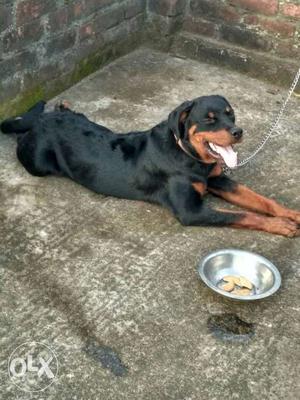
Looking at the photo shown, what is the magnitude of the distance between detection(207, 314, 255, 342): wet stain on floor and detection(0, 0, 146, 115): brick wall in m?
2.72

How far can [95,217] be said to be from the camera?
A: 396 cm

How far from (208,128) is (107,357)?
1.57 metres

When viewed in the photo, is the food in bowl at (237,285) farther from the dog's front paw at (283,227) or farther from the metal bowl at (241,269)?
the dog's front paw at (283,227)

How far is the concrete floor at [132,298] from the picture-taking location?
284 cm

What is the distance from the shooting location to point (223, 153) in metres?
3.80

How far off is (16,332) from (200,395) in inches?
38.7

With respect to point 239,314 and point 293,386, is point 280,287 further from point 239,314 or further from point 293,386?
point 293,386

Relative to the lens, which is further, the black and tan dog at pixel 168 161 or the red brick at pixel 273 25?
the red brick at pixel 273 25

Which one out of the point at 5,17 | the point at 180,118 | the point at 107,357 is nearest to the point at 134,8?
the point at 5,17

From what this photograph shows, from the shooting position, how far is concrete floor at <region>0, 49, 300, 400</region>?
2.84 meters

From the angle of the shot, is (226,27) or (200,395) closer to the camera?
(200,395)

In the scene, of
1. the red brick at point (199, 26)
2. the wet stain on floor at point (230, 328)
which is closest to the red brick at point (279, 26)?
the red brick at point (199, 26)

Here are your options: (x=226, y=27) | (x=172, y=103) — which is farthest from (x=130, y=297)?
(x=226, y=27)

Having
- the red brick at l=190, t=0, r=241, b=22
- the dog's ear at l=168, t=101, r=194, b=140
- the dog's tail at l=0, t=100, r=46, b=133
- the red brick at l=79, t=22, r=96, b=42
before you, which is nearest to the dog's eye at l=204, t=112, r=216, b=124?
the dog's ear at l=168, t=101, r=194, b=140
